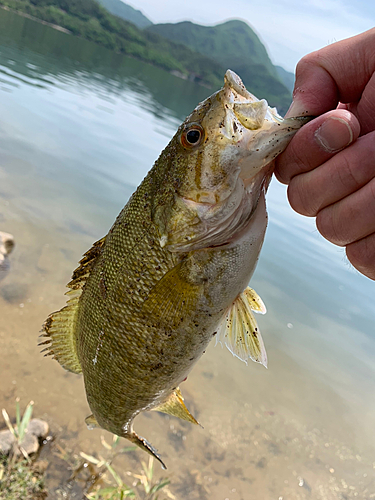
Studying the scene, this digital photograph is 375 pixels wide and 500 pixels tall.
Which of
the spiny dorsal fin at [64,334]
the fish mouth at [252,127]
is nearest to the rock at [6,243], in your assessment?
the spiny dorsal fin at [64,334]

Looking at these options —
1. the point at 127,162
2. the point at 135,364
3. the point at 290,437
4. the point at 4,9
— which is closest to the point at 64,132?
the point at 127,162

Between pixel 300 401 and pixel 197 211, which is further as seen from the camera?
pixel 300 401

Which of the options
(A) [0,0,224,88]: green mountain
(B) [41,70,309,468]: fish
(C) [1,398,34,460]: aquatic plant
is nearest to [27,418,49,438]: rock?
(C) [1,398,34,460]: aquatic plant

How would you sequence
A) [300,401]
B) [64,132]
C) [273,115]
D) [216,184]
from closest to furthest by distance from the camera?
[273,115] < [216,184] < [300,401] < [64,132]

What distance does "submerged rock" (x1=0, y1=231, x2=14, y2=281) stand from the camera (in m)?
6.97

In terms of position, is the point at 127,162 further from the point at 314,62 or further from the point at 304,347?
the point at 314,62

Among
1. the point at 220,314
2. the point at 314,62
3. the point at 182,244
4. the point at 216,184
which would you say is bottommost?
the point at 220,314

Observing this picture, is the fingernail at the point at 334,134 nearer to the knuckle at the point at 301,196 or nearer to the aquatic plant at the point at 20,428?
the knuckle at the point at 301,196

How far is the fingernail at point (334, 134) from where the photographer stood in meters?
1.42

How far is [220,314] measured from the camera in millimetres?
2047

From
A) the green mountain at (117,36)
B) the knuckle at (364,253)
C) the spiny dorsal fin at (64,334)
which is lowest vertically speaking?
the spiny dorsal fin at (64,334)

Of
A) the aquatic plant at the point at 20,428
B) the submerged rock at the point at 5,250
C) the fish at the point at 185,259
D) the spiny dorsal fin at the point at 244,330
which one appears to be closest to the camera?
the fish at the point at 185,259

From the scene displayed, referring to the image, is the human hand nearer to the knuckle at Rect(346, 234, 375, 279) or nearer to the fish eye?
the knuckle at Rect(346, 234, 375, 279)

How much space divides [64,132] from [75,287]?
1651 centimetres
